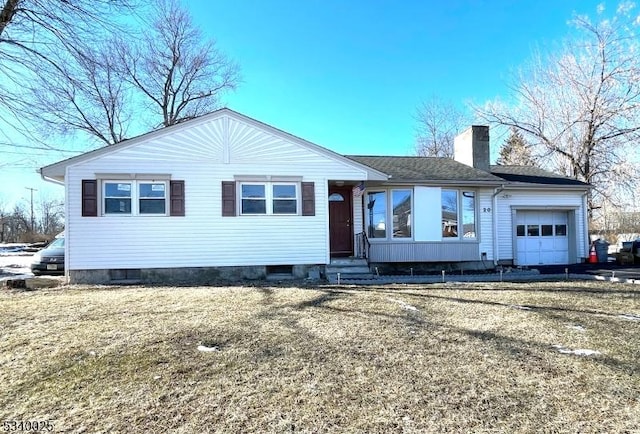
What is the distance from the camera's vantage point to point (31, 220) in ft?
167

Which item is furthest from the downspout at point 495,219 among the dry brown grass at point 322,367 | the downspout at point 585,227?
the dry brown grass at point 322,367

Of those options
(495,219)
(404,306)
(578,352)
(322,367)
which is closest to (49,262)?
(404,306)

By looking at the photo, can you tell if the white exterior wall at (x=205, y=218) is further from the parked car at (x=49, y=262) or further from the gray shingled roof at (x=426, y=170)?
the parked car at (x=49, y=262)

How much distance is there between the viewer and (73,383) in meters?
3.41

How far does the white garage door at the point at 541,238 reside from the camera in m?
14.2

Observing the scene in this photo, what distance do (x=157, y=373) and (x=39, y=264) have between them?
37.3 ft

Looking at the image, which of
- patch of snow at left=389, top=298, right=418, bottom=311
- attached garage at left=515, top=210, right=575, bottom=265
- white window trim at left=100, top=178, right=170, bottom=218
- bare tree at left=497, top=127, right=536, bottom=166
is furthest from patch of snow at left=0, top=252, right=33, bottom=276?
bare tree at left=497, top=127, right=536, bottom=166

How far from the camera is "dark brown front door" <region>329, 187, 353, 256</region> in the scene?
1250 centimetres

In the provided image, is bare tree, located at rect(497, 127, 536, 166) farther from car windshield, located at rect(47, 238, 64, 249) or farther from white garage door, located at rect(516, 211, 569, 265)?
car windshield, located at rect(47, 238, 64, 249)

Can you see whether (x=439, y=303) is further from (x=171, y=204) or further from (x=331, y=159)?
(x=171, y=204)

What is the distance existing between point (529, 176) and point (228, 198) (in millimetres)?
11180

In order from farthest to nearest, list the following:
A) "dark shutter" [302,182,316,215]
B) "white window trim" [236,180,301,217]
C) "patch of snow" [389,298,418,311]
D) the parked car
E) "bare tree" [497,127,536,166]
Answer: "bare tree" [497,127,536,166]
the parked car
"dark shutter" [302,182,316,215]
"white window trim" [236,180,301,217]
"patch of snow" [389,298,418,311]

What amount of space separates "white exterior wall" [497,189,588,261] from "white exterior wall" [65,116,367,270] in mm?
5887

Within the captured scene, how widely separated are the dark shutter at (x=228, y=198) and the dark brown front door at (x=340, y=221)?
315 cm
